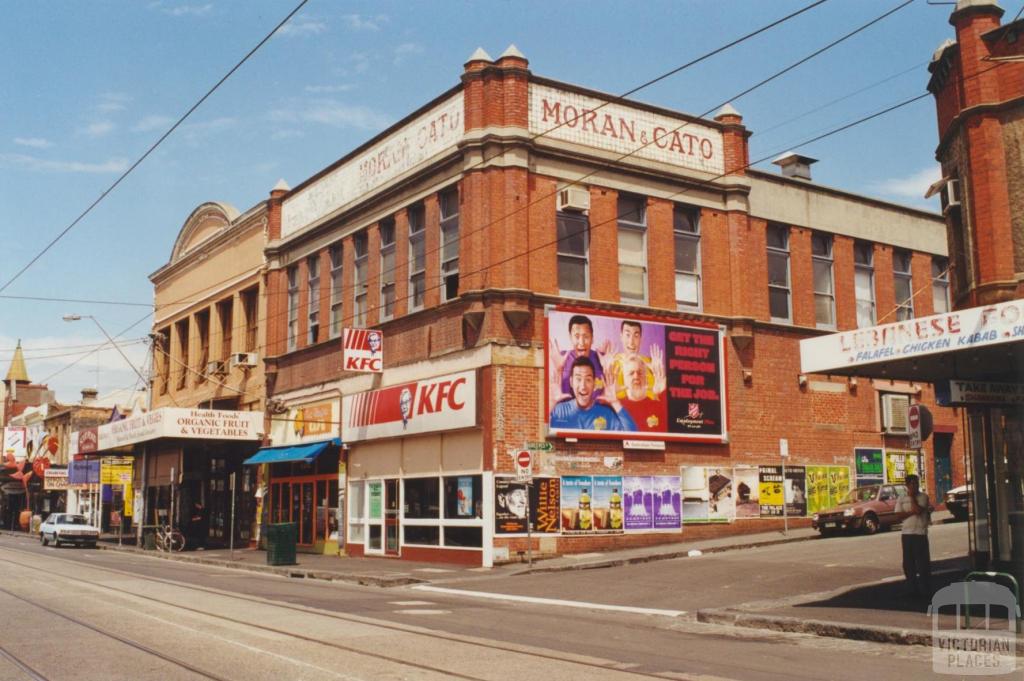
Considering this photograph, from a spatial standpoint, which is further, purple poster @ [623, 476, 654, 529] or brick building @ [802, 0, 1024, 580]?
purple poster @ [623, 476, 654, 529]

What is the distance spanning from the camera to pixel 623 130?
28.6m

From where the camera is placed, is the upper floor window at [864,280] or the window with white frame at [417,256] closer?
the window with white frame at [417,256]

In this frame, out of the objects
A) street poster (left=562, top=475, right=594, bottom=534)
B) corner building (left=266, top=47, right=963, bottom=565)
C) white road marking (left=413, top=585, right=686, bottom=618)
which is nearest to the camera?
white road marking (left=413, top=585, right=686, bottom=618)

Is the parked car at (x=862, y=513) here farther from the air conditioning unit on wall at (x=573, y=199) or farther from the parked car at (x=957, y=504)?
the air conditioning unit on wall at (x=573, y=199)

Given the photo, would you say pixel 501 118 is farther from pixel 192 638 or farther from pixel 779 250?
pixel 192 638

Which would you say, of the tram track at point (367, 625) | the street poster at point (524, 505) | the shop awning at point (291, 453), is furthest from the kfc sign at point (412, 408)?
the tram track at point (367, 625)

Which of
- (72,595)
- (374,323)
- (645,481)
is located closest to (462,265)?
(374,323)

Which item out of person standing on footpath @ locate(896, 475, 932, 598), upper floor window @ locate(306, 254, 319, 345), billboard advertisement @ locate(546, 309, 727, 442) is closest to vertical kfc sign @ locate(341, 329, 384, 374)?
upper floor window @ locate(306, 254, 319, 345)

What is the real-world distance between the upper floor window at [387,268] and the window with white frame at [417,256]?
1153mm

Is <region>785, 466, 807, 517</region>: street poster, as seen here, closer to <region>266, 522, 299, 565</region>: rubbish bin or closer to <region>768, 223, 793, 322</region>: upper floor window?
<region>768, 223, 793, 322</region>: upper floor window

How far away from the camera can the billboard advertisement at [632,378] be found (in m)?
26.3

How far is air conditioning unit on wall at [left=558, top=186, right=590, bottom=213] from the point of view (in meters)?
26.8

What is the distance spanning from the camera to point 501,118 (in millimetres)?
26516

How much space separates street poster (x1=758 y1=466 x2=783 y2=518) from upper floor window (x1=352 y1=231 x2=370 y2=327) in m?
13.0
